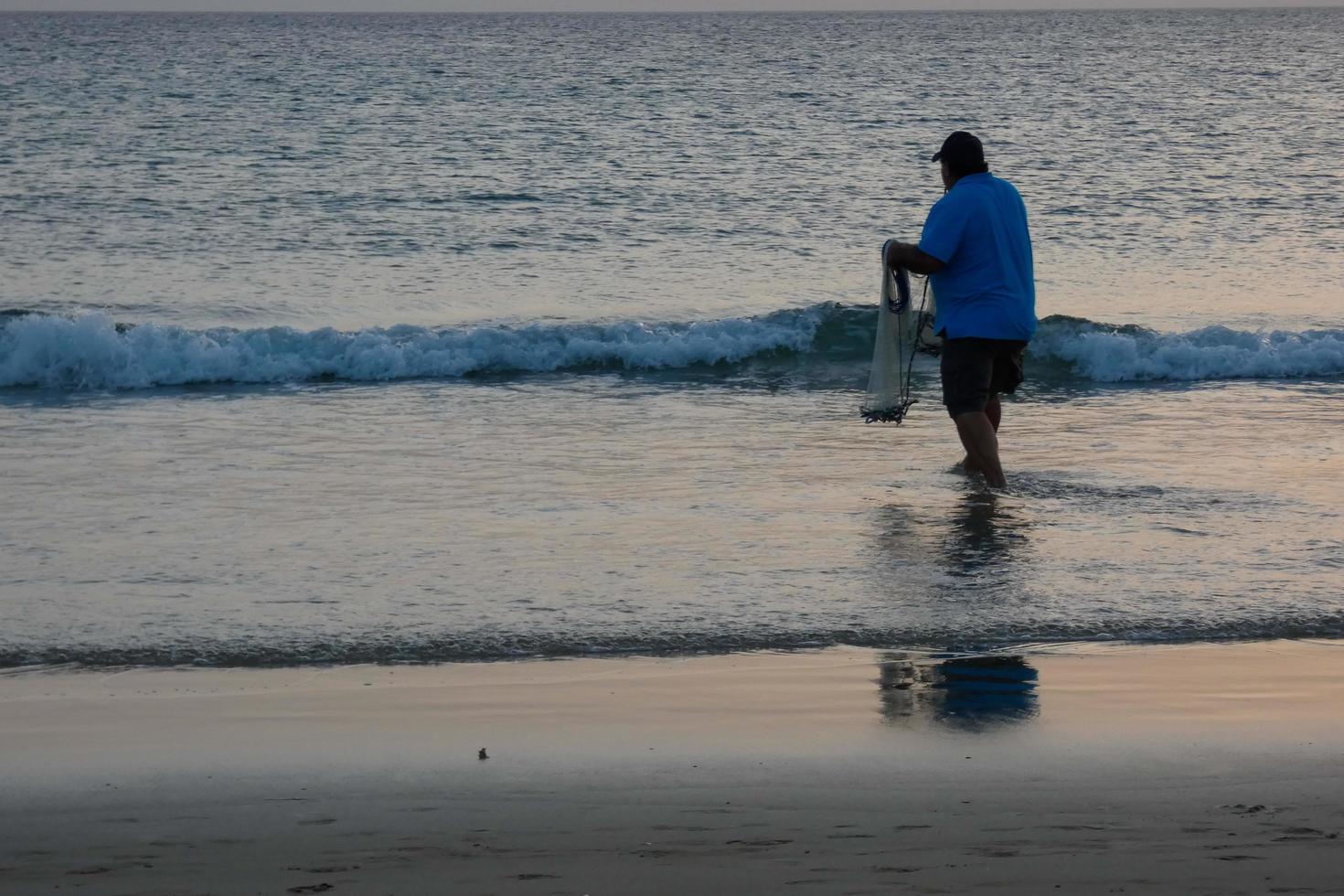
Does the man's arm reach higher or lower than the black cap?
lower

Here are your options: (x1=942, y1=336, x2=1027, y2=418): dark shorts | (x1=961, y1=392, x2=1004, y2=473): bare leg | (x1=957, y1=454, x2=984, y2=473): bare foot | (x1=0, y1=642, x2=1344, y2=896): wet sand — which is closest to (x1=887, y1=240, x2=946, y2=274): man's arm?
(x1=942, y1=336, x2=1027, y2=418): dark shorts

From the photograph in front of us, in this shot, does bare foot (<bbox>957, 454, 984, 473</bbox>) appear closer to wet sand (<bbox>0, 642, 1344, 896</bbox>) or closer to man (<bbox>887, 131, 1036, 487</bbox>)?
man (<bbox>887, 131, 1036, 487</bbox>)

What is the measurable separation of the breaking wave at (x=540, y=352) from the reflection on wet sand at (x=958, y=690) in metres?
6.99

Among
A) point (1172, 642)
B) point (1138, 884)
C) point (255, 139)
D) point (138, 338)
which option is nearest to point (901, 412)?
point (1172, 642)

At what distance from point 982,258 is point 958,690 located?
277 centimetres

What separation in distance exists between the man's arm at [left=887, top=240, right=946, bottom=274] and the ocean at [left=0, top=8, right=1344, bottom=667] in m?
1.04

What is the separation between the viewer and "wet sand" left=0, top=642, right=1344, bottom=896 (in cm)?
324

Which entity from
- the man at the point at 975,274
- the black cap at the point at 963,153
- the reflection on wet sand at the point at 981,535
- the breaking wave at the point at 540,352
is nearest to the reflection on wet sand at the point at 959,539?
the reflection on wet sand at the point at 981,535

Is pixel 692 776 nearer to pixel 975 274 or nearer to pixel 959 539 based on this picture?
pixel 959 539

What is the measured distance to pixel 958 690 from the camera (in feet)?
14.6

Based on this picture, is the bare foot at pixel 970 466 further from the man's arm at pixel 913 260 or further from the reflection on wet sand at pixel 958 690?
the reflection on wet sand at pixel 958 690

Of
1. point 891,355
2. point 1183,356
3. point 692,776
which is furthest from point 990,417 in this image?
point 1183,356

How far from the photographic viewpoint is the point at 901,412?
7.68m

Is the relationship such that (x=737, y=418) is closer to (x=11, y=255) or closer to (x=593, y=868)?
(x=593, y=868)
